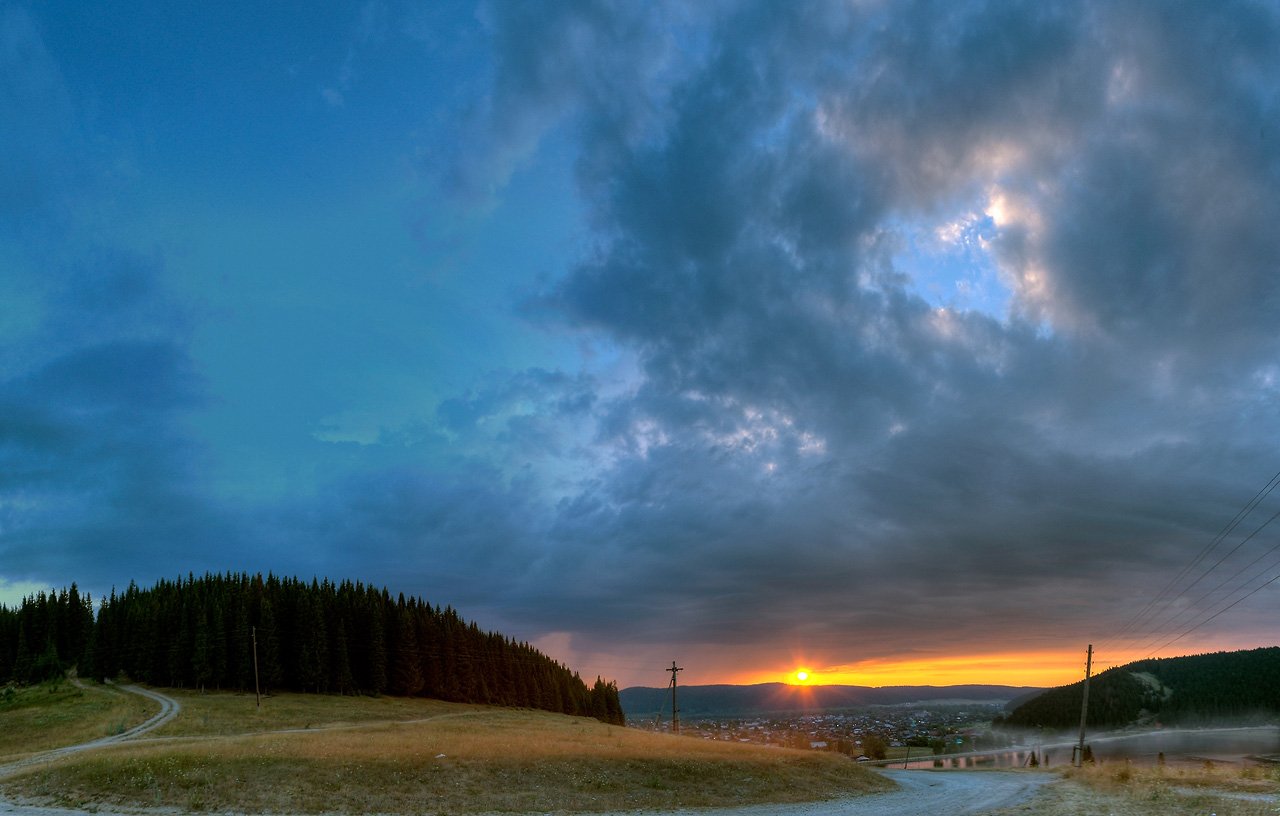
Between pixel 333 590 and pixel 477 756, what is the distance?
104 meters

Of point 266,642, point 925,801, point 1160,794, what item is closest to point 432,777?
point 925,801

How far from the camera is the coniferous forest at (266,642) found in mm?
110188

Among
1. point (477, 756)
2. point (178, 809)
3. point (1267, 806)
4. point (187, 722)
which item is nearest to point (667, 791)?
point (477, 756)

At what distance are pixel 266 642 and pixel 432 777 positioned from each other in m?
85.6

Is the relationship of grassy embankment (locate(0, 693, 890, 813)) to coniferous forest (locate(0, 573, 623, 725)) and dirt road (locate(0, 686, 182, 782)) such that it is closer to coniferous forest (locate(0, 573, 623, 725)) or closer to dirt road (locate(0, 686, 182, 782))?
dirt road (locate(0, 686, 182, 782))

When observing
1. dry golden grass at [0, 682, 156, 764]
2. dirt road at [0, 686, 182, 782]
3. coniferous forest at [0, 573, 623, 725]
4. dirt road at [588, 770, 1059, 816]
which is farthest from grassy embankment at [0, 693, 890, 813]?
coniferous forest at [0, 573, 623, 725]

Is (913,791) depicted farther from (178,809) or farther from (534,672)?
(534,672)

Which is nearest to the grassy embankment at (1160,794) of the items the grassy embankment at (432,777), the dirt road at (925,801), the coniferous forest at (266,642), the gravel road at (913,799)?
the dirt road at (925,801)

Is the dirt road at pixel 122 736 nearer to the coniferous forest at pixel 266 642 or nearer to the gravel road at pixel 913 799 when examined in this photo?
the gravel road at pixel 913 799

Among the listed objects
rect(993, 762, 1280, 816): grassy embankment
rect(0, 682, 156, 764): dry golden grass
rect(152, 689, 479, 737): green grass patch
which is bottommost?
rect(152, 689, 479, 737): green grass patch

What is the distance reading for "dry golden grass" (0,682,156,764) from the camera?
64.3 meters

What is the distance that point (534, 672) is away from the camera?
159625 mm

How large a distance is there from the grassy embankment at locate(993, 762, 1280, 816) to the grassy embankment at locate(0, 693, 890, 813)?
36.8 ft

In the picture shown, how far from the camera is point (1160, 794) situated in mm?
36625
